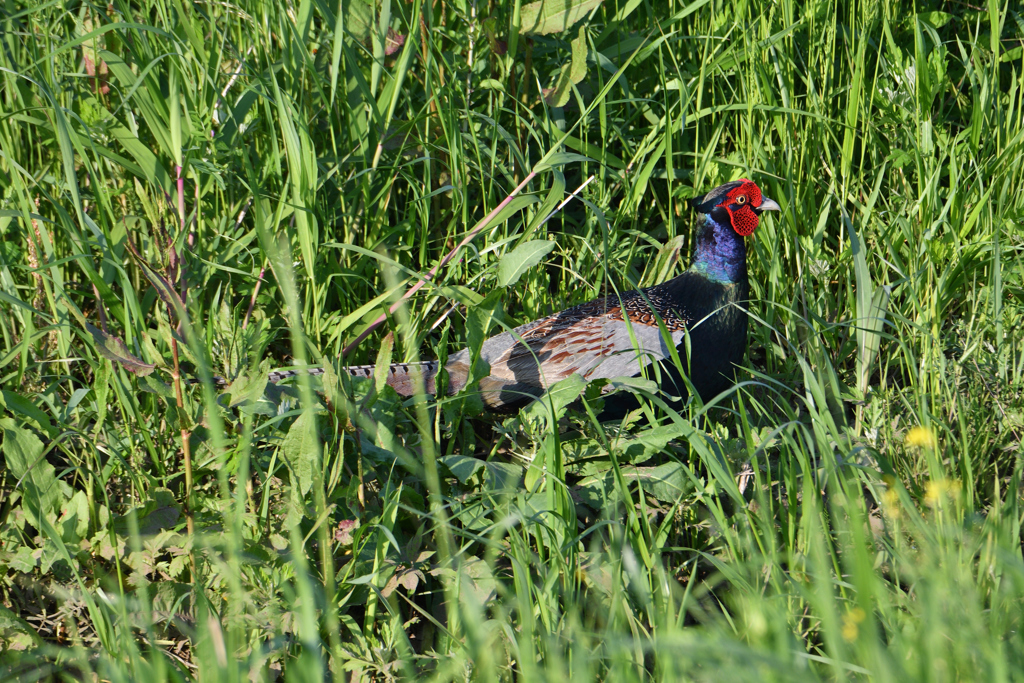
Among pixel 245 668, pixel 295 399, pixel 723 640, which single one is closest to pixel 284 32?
pixel 295 399

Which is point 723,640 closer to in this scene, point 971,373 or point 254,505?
point 254,505

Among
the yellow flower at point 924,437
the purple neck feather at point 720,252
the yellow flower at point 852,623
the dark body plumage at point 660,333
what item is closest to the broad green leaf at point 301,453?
the dark body plumage at point 660,333

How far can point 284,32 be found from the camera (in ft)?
9.50

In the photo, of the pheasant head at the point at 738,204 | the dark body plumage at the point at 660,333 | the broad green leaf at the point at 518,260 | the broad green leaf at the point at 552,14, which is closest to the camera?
the broad green leaf at the point at 518,260

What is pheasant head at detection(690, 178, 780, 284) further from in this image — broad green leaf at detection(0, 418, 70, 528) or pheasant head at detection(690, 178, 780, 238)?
broad green leaf at detection(0, 418, 70, 528)

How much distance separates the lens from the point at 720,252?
3346mm

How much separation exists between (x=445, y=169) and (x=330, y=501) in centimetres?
168

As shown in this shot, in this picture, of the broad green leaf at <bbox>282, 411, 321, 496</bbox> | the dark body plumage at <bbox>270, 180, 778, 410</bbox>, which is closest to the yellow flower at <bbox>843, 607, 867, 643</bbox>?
the broad green leaf at <bbox>282, 411, 321, 496</bbox>

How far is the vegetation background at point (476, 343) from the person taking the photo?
69.1 inches

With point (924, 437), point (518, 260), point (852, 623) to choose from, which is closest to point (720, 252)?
point (518, 260)

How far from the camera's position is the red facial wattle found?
10.8 feet

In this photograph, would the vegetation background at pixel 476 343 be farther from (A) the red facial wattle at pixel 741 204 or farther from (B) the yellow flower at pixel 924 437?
(A) the red facial wattle at pixel 741 204

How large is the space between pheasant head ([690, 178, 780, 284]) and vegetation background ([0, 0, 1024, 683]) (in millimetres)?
186

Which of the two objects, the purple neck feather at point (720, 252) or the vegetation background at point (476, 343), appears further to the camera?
the purple neck feather at point (720, 252)
